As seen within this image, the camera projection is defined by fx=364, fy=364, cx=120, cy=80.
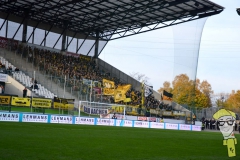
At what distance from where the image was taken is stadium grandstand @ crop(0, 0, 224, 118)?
38.6m

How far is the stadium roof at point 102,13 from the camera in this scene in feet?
140

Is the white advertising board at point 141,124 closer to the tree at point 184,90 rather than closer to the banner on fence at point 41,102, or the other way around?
the tree at point 184,90

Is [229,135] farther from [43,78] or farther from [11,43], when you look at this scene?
[11,43]

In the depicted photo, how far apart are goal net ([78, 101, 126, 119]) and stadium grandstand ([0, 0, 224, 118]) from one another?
136cm

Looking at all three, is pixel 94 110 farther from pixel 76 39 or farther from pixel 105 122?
pixel 76 39

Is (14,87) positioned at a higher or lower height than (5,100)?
higher

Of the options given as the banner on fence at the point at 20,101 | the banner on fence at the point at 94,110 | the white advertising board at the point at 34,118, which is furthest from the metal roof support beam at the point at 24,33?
the white advertising board at the point at 34,118

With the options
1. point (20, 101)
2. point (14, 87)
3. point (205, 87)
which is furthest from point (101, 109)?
point (205, 87)

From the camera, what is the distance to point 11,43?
4791cm

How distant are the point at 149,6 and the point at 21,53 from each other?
56.2 ft

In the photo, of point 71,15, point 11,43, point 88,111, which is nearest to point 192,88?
point 88,111

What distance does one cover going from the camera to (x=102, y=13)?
47.7m

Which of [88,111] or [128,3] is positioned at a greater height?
[128,3]

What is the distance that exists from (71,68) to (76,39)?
965 cm
